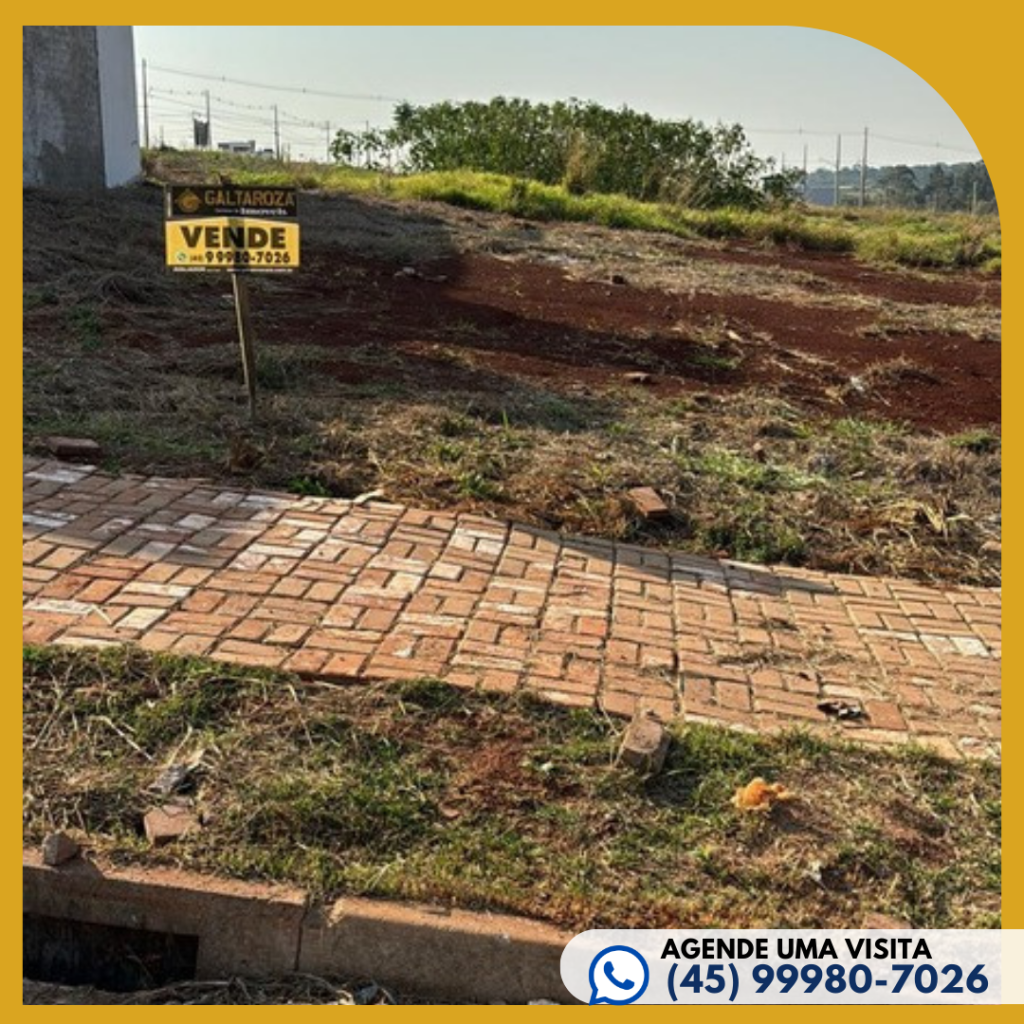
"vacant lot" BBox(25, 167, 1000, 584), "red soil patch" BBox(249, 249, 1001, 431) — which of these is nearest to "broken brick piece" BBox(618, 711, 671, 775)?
"vacant lot" BBox(25, 167, 1000, 584)

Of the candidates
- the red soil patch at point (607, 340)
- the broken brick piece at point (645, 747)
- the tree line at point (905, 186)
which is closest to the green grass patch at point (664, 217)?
the red soil patch at point (607, 340)

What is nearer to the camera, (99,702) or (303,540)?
(99,702)

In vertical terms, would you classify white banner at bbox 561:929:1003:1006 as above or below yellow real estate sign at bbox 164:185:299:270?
below

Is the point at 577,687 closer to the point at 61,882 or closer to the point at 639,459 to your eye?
the point at 61,882

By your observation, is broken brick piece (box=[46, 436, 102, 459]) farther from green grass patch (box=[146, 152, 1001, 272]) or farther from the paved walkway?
green grass patch (box=[146, 152, 1001, 272])

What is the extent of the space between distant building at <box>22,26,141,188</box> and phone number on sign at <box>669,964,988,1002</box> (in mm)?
17367

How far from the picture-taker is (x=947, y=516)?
629 cm

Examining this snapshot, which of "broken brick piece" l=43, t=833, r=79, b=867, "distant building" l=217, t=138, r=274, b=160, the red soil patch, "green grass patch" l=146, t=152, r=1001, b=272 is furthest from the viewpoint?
"distant building" l=217, t=138, r=274, b=160

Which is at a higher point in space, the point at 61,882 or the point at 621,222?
the point at 621,222

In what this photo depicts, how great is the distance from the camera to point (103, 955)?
3.14 m

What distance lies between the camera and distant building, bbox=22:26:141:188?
→ 1727 centimetres

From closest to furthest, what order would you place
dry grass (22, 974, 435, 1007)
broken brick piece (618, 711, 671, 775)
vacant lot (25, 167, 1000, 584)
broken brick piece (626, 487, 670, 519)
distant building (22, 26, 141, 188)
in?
dry grass (22, 974, 435, 1007), broken brick piece (618, 711, 671, 775), broken brick piece (626, 487, 670, 519), vacant lot (25, 167, 1000, 584), distant building (22, 26, 141, 188)

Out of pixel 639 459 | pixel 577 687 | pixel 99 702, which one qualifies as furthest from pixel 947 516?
pixel 99 702

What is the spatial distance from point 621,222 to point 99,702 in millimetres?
19454
